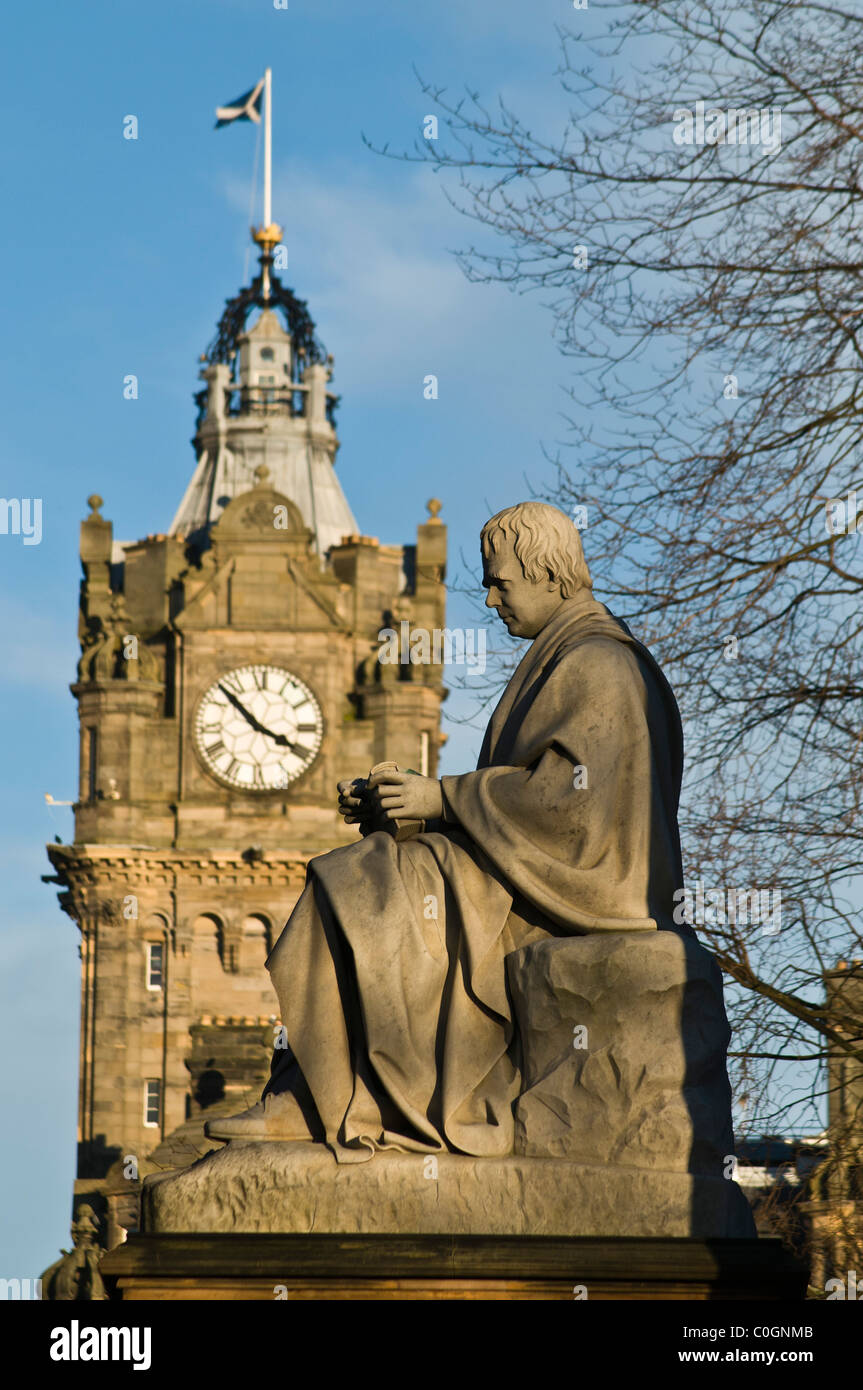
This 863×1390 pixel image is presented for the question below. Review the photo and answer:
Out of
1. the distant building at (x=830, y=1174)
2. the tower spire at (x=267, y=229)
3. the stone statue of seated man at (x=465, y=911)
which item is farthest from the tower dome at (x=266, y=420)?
the stone statue of seated man at (x=465, y=911)

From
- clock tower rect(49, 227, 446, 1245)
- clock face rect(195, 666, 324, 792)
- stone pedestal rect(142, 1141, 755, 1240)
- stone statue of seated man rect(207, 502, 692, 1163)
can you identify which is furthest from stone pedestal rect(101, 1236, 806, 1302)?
clock face rect(195, 666, 324, 792)

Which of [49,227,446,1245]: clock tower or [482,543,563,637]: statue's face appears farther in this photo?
[49,227,446,1245]: clock tower

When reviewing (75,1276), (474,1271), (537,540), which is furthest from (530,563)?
(75,1276)

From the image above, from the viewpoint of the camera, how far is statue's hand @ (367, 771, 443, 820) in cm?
980

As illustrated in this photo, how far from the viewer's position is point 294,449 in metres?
76.8

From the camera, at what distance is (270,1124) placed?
31.1 feet

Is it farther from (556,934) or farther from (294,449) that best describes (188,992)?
(556,934)

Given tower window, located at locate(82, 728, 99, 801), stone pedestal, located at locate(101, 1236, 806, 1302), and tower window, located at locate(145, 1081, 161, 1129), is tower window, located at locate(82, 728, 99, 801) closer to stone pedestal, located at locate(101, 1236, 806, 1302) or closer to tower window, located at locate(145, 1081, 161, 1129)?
tower window, located at locate(145, 1081, 161, 1129)

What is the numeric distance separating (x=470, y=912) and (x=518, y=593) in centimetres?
128

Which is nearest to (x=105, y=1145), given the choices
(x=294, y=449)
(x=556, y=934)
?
(x=294, y=449)

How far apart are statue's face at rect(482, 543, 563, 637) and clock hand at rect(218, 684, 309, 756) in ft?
202

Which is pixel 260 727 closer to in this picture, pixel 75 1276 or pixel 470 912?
pixel 75 1276

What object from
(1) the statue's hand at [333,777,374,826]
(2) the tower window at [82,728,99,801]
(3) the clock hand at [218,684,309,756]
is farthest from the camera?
(2) the tower window at [82,728,99,801]

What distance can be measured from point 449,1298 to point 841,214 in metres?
7.95
